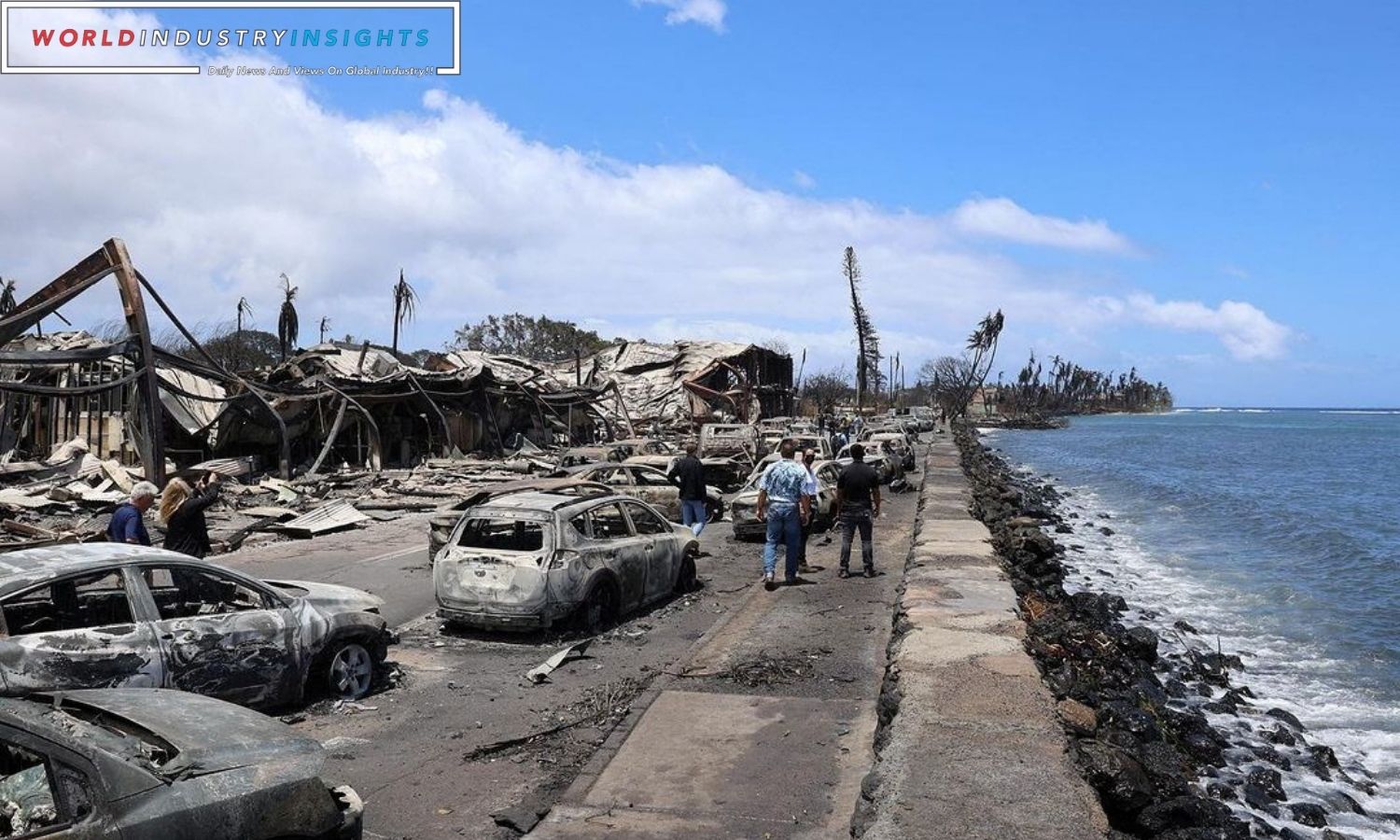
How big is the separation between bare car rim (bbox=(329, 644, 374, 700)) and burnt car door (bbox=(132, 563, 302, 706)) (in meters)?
0.41

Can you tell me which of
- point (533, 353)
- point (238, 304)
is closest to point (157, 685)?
→ point (238, 304)

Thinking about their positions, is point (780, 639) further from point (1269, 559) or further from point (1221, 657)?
point (1269, 559)

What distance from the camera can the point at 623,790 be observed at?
5848mm

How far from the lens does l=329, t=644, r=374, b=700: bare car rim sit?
7672 millimetres

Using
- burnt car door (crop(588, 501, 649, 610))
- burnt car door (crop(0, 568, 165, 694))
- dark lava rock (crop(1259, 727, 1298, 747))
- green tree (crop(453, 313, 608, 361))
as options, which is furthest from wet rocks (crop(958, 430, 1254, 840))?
green tree (crop(453, 313, 608, 361))

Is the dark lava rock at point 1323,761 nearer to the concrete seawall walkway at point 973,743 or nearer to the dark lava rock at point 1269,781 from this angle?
the dark lava rock at point 1269,781

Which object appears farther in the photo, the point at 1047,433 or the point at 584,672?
the point at 1047,433

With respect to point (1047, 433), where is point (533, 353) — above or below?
above

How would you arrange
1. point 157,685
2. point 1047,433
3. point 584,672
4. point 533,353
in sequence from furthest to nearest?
point 1047,433, point 533,353, point 584,672, point 157,685

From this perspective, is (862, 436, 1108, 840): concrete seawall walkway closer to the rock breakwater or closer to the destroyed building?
the rock breakwater

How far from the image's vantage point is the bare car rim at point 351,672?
7.67 m

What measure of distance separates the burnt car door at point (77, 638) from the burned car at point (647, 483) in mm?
11914

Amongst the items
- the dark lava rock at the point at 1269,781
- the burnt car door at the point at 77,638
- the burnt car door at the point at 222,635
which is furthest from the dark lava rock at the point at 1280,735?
the burnt car door at the point at 77,638

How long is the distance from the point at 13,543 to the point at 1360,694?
645 inches
